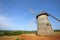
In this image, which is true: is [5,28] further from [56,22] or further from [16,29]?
[56,22]

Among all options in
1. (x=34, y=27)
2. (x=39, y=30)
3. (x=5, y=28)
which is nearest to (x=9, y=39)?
(x=5, y=28)

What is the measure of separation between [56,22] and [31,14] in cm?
96

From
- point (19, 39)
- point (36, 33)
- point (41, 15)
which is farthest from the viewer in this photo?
point (41, 15)

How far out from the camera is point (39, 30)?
6008 mm

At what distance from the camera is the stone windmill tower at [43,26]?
5.90 meters

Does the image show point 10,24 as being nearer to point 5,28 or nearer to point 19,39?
point 5,28

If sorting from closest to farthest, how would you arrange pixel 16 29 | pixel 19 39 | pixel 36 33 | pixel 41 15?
pixel 19 39 < pixel 16 29 < pixel 36 33 < pixel 41 15

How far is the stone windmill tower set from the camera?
232 inches

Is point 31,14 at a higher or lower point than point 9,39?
higher

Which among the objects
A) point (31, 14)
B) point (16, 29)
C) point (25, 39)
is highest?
point (31, 14)

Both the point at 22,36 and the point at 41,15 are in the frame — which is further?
the point at 41,15

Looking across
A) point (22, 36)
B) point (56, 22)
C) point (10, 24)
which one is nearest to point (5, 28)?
point (10, 24)

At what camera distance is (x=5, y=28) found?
17.3 feet

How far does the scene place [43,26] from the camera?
6.12m
